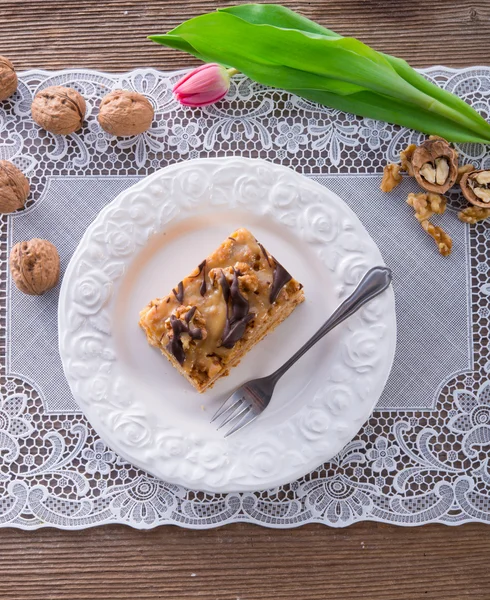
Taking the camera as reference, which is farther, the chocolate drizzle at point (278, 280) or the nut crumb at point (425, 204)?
the nut crumb at point (425, 204)

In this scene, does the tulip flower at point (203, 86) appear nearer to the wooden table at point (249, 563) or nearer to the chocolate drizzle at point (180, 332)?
the chocolate drizzle at point (180, 332)

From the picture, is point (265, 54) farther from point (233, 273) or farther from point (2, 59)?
point (2, 59)

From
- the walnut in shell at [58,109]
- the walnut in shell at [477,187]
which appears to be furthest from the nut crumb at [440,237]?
the walnut in shell at [58,109]

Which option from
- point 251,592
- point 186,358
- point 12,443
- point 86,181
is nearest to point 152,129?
point 86,181

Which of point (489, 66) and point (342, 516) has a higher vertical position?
point (489, 66)

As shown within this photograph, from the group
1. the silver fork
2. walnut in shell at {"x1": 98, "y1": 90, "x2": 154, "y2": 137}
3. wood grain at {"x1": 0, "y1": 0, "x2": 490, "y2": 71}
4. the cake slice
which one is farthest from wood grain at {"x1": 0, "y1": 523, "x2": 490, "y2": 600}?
wood grain at {"x1": 0, "y1": 0, "x2": 490, "y2": 71}
